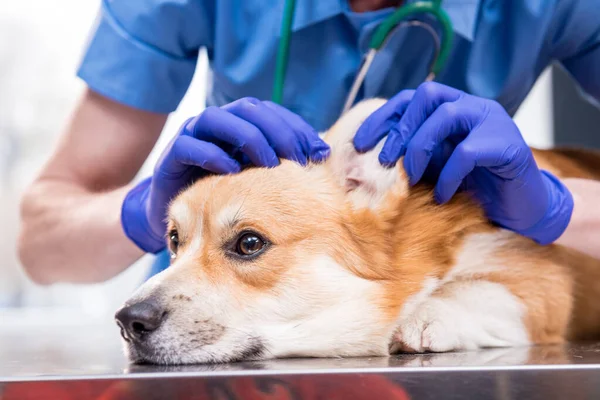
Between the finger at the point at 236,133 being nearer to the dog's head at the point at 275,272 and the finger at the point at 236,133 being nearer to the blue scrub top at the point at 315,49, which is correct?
the dog's head at the point at 275,272

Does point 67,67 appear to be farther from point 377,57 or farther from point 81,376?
point 81,376

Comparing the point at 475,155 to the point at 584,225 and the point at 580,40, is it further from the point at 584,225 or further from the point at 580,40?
the point at 580,40

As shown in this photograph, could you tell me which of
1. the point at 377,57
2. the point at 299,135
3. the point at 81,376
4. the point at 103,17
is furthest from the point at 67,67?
the point at 81,376

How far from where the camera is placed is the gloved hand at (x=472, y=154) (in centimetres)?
94

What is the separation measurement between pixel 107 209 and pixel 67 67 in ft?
7.70

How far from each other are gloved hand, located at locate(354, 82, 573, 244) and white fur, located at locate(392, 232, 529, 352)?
0.07 metres

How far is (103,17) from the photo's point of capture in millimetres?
1494

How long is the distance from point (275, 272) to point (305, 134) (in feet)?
0.74

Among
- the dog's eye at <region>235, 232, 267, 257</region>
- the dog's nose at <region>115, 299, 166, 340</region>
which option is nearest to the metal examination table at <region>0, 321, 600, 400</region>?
the dog's nose at <region>115, 299, 166, 340</region>

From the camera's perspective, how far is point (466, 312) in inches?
39.9

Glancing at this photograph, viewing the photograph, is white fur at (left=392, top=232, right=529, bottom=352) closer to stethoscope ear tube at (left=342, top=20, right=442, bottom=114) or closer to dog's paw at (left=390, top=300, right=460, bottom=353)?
dog's paw at (left=390, top=300, right=460, bottom=353)

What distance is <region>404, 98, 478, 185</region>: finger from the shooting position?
940 millimetres

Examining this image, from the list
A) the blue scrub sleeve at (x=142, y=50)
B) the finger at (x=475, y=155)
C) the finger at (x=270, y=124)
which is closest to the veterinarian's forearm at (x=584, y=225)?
the finger at (x=475, y=155)

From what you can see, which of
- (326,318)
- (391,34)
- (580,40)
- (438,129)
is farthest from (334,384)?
(580,40)
